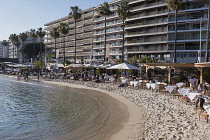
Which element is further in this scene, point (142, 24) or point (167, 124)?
point (142, 24)

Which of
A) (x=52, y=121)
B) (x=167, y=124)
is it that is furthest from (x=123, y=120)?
(x=52, y=121)

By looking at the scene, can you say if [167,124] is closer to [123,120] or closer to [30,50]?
[123,120]

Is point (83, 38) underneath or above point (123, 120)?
above

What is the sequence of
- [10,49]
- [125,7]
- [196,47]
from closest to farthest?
[196,47] → [125,7] → [10,49]

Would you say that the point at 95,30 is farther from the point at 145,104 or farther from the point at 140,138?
the point at 140,138

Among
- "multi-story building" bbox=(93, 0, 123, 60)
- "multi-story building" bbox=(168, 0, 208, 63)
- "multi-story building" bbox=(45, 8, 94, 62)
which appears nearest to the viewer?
"multi-story building" bbox=(168, 0, 208, 63)

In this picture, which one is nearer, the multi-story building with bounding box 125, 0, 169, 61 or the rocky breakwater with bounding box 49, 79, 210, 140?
the rocky breakwater with bounding box 49, 79, 210, 140

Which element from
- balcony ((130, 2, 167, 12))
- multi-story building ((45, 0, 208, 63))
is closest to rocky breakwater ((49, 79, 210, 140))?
multi-story building ((45, 0, 208, 63))

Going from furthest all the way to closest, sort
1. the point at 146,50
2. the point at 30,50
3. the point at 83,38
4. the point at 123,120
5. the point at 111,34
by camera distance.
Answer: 1. the point at 30,50
2. the point at 83,38
3. the point at 111,34
4. the point at 146,50
5. the point at 123,120

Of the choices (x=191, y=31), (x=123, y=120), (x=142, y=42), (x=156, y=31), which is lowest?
(x=123, y=120)

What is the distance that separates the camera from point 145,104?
1443 cm

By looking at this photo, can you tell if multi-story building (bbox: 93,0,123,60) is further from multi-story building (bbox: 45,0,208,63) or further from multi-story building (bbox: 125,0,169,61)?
multi-story building (bbox: 125,0,169,61)

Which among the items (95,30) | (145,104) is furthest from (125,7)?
(145,104)

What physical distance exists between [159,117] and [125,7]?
3634 centimetres
